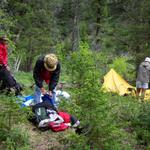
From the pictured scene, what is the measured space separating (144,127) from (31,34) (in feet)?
65.3

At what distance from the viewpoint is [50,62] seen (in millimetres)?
9094

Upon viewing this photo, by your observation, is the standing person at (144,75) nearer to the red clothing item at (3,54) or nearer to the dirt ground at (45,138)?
the red clothing item at (3,54)

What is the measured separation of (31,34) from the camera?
2903cm

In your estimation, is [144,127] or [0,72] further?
[0,72]

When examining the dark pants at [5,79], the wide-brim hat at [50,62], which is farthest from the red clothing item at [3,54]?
the wide-brim hat at [50,62]

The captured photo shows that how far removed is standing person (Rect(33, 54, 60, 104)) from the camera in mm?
9219

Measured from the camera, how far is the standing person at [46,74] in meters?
9.22

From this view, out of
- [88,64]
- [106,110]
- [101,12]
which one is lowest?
[106,110]

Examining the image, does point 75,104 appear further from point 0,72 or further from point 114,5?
point 114,5

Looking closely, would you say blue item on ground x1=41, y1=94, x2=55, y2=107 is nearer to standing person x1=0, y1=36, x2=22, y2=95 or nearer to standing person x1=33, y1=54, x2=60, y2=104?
standing person x1=33, y1=54, x2=60, y2=104

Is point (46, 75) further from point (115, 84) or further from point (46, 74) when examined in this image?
point (115, 84)

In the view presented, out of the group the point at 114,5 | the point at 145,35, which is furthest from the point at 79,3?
the point at 145,35

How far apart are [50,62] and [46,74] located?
55 cm

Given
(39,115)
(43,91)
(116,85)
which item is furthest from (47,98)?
(116,85)
